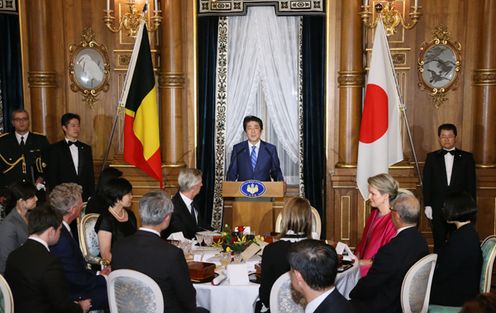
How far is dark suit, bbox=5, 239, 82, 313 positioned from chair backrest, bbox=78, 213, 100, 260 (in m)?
1.39

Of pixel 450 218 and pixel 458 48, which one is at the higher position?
pixel 458 48

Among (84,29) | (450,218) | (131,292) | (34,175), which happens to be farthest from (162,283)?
(84,29)

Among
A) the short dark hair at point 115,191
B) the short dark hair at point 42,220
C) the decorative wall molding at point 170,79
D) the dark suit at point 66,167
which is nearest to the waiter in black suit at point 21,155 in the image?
the dark suit at point 66,167

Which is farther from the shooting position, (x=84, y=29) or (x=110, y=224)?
(x=84, y=29)

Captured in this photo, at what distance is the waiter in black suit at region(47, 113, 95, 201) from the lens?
620cm

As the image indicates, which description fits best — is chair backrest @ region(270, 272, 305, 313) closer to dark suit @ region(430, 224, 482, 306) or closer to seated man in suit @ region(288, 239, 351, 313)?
seated man in suit @ region(288, 239, 351, 313)

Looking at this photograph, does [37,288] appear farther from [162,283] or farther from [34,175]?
[34,175]

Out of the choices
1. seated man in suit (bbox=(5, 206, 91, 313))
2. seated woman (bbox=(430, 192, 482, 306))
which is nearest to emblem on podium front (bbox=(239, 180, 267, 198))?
seated woman (bbox=(430, 192, 482, 306))

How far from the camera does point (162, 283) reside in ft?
10.1

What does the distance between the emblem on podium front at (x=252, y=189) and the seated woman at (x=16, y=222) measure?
6.04 ft

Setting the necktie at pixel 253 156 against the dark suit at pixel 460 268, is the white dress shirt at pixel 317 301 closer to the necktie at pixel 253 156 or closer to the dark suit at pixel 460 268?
the dark suit at pixel 460 268

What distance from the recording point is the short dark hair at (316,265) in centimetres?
245

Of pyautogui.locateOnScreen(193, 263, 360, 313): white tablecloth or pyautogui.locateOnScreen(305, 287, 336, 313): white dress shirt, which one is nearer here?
pyautogui.locateOnScreen(305, 287, 336, 313): white dress shirt

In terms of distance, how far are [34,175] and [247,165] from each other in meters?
2.36
